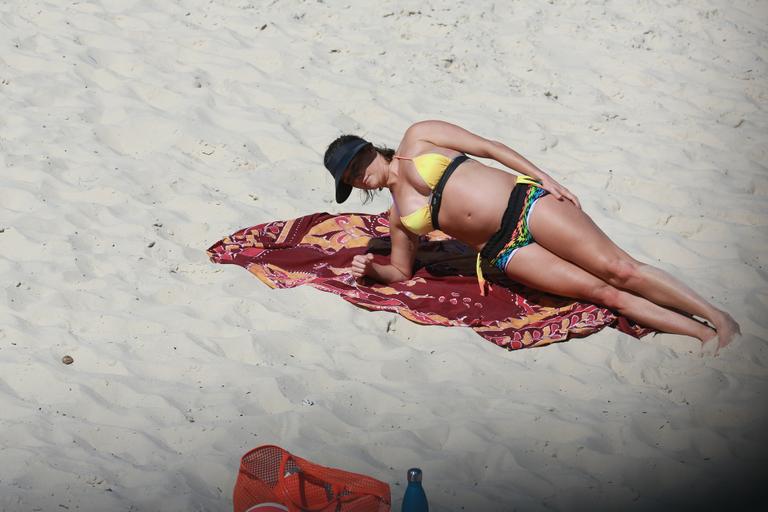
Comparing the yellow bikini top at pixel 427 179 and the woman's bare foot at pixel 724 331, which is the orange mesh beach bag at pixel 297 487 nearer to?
the yellow bikini top at pixel 427 179

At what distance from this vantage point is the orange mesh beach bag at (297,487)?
121 inches

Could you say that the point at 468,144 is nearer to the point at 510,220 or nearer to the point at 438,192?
the point at 438,192

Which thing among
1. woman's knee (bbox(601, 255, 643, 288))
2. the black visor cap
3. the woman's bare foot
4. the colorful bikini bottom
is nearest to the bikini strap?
the colorful bikini bottom

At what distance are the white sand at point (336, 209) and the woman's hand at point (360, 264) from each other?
0.20 m

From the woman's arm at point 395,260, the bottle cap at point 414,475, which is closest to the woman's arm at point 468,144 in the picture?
the woman's arm at point 395,260

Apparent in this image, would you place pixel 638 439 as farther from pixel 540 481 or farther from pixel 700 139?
pixel 700 139

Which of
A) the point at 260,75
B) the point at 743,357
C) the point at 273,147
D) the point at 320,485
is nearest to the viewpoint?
the point at 320,485

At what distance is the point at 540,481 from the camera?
3.39 meters

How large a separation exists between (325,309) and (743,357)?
1.97m

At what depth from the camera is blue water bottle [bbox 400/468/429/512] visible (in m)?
3.06

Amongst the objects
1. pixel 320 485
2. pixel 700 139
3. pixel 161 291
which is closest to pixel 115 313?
pixel 161 291

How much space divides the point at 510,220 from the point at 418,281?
0.67 meters

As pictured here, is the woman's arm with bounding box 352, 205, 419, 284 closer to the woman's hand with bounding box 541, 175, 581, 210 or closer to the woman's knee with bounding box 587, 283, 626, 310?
the woman's hand with bounding box 541, 175, 581, 210

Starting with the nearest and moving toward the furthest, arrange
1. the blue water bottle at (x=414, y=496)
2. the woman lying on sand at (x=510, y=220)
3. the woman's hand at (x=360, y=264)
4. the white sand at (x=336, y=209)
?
the blue water bottle at (x=414, y=496)
the white sand at (x=336, y=209)
the woman lying on sand at (x=510, y=220)
the woman's hand at (x=360, y=264)
